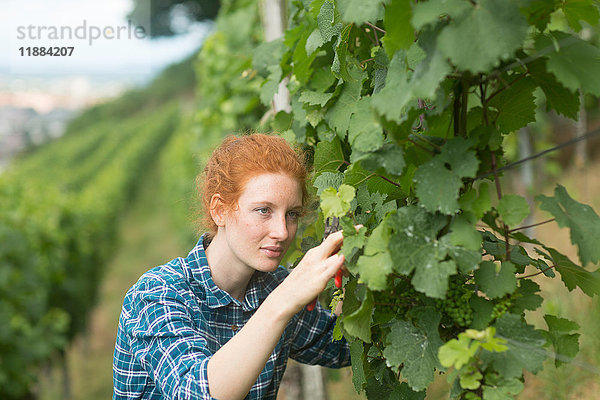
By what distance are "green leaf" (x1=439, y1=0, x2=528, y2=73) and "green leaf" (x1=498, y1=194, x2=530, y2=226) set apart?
31 centimetres

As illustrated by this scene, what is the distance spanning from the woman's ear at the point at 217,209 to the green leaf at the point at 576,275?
0.89 m

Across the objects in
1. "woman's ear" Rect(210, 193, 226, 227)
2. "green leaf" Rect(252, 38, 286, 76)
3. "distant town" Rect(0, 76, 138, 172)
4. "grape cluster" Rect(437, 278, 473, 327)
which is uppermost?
"distant town" Rect(0, 76, 138, 172)

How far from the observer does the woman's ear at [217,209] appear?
5.62 ft

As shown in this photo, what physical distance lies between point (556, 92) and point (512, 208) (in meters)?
0.29

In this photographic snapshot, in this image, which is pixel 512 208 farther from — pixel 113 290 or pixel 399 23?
pixel 113 290

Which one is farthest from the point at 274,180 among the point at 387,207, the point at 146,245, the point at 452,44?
the point at 146,245

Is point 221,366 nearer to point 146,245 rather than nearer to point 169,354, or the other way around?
point 169,354

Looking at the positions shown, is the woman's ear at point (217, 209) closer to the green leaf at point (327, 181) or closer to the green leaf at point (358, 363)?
the green leaf at point (327, 181)

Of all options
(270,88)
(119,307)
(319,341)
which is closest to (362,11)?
(270,88)

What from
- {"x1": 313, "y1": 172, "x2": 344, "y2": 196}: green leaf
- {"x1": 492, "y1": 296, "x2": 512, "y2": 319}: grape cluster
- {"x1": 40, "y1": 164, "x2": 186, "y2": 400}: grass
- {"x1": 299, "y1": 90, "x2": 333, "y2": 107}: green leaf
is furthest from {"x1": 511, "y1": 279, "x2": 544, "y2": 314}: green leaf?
{"x1": 40, "y1": 164, "x2": 186, "y2": 400}: grass

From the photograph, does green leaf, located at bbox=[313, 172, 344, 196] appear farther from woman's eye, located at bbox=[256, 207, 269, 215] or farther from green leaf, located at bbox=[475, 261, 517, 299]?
green leaf, located at bbox=[475, 261, 517, 299]

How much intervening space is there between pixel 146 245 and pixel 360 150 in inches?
665

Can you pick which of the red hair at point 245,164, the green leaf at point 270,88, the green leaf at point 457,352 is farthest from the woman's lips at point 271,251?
the green leaf at point 270,88

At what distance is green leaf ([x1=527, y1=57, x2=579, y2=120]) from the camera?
1207 mm
